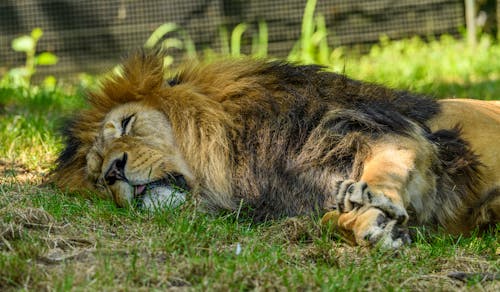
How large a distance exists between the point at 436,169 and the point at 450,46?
610 cm

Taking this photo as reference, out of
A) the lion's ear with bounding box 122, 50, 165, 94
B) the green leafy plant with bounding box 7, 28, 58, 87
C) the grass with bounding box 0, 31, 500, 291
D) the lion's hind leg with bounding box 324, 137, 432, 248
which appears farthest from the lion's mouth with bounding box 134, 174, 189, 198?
the green leafy plant with bounding box 7, 28, 58, 87

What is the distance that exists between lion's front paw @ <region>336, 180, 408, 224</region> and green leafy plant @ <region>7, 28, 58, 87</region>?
590 centimetres

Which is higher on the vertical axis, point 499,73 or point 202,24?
point 202,24

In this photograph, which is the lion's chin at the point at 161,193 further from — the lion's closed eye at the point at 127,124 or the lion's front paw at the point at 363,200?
the lion's front paw at the point at 363,200

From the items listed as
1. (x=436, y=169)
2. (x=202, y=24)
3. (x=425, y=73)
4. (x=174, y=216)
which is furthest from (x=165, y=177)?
(x=202, y=24)

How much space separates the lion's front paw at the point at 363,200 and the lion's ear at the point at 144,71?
115 cm

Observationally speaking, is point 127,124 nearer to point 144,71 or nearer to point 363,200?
point 144,71

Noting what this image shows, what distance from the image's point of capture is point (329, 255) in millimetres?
3502

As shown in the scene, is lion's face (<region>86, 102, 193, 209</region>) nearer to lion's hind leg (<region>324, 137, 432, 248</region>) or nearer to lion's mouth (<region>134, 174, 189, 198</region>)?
lion's mouth (<region>134, 174, 189, 198</region>)

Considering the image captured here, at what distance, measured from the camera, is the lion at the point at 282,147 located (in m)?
3.94

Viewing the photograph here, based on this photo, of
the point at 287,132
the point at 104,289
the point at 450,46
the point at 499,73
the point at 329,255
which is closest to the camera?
the point at 104,289

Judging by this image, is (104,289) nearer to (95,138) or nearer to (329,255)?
(329,255)

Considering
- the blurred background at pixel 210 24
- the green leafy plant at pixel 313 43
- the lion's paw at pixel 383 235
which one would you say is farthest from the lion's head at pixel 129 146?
the blurred background at pixel 210 24

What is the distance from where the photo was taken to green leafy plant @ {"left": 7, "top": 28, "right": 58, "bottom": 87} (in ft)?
30.3
